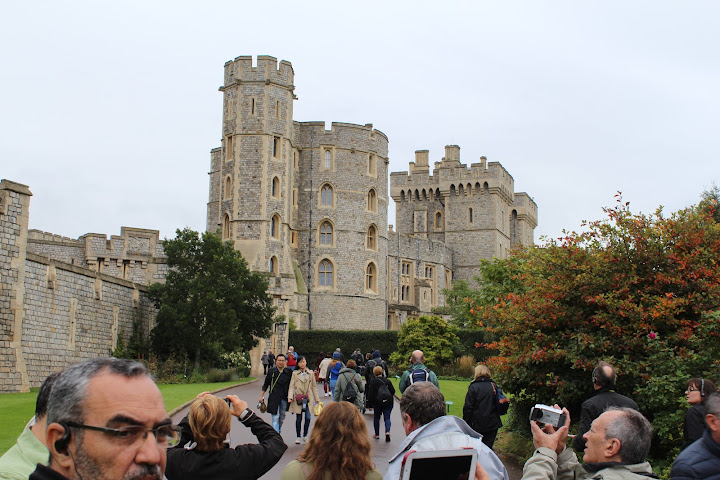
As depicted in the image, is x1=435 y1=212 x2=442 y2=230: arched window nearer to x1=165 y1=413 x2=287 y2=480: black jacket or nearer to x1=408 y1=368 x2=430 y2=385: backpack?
x1=408 y1=368 x2=430 y2=385: backpack

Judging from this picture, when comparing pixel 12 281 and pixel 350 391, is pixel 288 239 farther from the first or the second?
pixel 350 391

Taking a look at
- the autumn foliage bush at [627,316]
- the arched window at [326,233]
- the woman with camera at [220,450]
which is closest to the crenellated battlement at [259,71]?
the arched window at [326,233]

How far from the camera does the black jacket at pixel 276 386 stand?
12.8m

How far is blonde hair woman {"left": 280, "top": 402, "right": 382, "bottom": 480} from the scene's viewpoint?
4172 mm

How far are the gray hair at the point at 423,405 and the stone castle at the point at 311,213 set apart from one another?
34.4 meters

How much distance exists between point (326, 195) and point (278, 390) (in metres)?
37.0

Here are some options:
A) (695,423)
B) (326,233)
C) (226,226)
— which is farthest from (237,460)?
(326,233)

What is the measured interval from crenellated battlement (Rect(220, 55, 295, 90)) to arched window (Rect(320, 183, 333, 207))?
777 cm

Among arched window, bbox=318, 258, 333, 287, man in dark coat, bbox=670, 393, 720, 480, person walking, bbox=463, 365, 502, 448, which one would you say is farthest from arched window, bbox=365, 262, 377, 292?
man in dark coat, bbox=670, 393, 720, 480

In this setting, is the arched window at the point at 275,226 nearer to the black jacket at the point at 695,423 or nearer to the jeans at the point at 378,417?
the jeans at the point at 378,417

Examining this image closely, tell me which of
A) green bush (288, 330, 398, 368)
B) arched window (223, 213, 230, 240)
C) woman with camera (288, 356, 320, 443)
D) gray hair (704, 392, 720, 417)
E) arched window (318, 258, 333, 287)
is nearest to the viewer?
gray hair (704, 392, 720, 417)

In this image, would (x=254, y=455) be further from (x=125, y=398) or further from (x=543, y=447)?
(x=125, y=398)

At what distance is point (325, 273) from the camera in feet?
161

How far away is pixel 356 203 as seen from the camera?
49844mm
